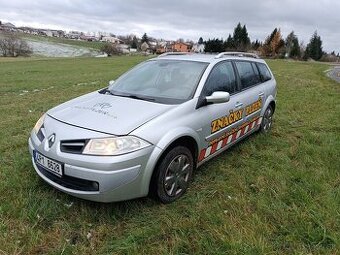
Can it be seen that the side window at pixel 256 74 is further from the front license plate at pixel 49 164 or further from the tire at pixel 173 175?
the front license plate at pixel 49 164

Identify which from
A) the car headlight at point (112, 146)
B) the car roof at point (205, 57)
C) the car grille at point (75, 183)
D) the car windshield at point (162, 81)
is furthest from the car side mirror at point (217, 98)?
the car grille at point (75, 183)

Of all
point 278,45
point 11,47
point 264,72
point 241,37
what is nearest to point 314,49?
point 278,45

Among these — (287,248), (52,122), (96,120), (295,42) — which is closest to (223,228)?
(287,248)

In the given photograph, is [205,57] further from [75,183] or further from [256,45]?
[256,45]

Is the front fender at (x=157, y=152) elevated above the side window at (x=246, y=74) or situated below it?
below

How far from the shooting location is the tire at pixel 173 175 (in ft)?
11.0

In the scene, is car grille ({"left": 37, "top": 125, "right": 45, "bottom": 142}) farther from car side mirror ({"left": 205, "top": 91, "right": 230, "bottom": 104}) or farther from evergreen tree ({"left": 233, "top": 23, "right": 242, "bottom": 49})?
evergreen tree ({"left": 233, "top": 23, "right": 242, "bottom": 49})

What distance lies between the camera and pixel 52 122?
3543 millimetres

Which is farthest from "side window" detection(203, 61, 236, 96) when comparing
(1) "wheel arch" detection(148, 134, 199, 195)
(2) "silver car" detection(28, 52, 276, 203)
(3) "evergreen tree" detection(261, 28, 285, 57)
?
(3) "evergreen tree" detection(261, 28, 285, 57)

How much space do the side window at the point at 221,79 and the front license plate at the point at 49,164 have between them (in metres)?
1.90

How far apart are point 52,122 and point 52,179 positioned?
24.4 inches

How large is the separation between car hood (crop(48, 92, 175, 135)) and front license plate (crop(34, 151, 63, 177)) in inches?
16.7

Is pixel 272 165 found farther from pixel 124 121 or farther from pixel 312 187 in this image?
pixel 124 121

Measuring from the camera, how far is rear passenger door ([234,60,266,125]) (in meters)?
4.99
